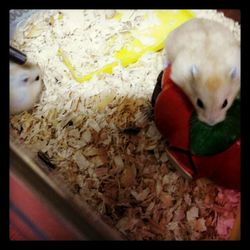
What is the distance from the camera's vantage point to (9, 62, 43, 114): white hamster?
1727 mm

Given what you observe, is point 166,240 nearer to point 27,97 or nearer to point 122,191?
point 122,191

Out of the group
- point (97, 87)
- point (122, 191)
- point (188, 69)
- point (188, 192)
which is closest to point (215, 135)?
point (188, 69)

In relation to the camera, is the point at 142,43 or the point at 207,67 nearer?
the point at 207,67

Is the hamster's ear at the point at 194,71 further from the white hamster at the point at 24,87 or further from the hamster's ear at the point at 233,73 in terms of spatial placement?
the white hamster at the point at 24,87

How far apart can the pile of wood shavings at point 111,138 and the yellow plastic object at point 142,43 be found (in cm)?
3

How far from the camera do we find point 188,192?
1764 mm

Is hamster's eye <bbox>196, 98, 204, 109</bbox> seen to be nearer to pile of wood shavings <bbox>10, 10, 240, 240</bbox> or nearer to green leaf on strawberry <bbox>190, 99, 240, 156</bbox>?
green leaf on strawberry <bbox>190, 99, 240, 156</bbox>

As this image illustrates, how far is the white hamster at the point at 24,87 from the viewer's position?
5.66 ft

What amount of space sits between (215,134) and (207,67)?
0.76 ft

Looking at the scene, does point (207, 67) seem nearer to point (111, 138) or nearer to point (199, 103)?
point (199, 103)

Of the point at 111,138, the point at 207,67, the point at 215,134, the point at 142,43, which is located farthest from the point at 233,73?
the point at 111,138

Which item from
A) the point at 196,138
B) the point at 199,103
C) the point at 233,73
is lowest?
the point at 196,138

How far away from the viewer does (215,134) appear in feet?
4.85

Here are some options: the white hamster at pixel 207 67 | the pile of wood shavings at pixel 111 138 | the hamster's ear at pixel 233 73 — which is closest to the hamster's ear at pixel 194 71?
the white hamster at pixel 207 67
